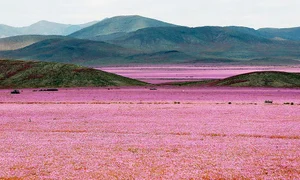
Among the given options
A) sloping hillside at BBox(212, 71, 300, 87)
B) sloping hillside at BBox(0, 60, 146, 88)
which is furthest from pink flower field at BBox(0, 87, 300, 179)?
sloping hillside at BBox(0, 60, 146, 88)

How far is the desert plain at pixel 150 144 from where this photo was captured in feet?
64.5

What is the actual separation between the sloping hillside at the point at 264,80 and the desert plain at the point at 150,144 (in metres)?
44.3

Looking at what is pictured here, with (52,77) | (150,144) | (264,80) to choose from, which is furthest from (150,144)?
(52,77)

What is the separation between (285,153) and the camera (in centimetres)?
2348

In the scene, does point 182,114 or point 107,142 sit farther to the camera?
point 182,114

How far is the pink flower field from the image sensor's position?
19.7m

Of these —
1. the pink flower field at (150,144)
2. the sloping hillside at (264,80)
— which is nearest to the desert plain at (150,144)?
the pink flower field at (150,144)

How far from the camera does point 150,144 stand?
86.1 ft

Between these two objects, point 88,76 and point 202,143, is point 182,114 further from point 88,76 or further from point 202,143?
point 88,76

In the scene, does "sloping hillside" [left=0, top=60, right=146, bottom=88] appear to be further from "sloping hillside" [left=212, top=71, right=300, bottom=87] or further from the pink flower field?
the pink flower field

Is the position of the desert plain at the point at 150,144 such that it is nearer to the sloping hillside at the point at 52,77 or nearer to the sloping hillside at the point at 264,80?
the sloping hillside at the point at 264,80

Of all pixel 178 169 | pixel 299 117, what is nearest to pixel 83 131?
pixel 178 169

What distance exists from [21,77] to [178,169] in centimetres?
8739

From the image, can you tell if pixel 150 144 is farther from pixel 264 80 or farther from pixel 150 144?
pixel 264 80
